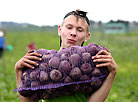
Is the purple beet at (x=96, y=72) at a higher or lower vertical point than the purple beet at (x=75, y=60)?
lower

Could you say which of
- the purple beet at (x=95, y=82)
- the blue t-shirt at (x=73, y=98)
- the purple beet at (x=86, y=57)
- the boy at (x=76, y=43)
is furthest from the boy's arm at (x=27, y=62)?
the purple beet at (x=95, y=82)

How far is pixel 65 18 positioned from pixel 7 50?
58.5 feet

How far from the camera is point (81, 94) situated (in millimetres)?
1979

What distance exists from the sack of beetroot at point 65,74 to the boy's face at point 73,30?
0.29 m

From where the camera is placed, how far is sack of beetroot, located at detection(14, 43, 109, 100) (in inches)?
→ 70.8

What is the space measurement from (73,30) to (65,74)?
492 millimetres

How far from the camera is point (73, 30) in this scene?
213 centimetres

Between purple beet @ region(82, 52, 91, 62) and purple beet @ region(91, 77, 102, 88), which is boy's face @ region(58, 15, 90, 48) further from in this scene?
purple beet @ region(91, 77, 102, 88)

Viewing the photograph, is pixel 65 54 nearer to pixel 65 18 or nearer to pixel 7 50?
pixel 65 18

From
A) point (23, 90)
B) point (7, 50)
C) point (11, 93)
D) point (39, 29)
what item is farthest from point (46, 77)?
point (39, 29)

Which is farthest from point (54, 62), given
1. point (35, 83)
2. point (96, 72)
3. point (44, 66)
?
point (96, 72)

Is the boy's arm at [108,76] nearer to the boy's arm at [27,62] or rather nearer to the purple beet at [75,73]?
the purple beet at [75,73]

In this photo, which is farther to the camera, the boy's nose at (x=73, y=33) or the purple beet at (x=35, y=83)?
the boy's nose at (x=73, y=33)

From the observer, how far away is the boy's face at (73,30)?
213 cm
